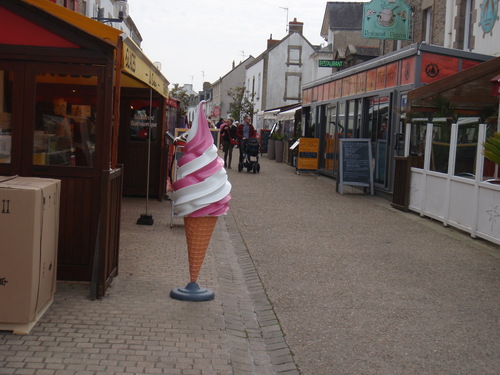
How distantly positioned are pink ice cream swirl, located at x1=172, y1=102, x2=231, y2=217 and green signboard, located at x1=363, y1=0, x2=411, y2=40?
1554 centimetres

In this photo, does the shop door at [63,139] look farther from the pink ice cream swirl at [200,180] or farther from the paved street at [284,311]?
the pink ice cream swirl at [200,180]

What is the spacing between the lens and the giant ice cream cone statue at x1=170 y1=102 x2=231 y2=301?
6.18m

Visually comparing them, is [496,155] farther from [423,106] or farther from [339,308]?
[423,106]

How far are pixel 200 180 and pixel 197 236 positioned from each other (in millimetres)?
523

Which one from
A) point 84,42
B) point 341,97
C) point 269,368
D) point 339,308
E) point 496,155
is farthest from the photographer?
point 341,97

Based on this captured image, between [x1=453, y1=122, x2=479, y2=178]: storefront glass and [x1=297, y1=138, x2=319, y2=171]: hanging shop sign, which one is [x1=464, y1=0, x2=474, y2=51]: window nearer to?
[x1=297, y1=138, x2=319, y2=171]: hanging shop sign

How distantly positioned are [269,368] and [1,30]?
369 cm

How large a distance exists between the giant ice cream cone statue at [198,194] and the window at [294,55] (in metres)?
54.5

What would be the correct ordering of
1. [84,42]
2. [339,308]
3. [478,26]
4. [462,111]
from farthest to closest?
[478,26] → [462,111] → [339,308] → [84,42]

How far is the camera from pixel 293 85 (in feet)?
197

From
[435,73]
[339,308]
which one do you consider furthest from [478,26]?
[339,308]

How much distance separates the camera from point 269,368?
4.80m

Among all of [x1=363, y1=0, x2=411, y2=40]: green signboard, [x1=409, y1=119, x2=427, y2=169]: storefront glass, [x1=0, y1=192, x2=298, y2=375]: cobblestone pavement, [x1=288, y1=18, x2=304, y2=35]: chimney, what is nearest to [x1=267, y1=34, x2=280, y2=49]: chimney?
[x1=288, y1=18, x2=304, y2=35]: chimney

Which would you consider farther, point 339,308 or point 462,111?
point 462,111
